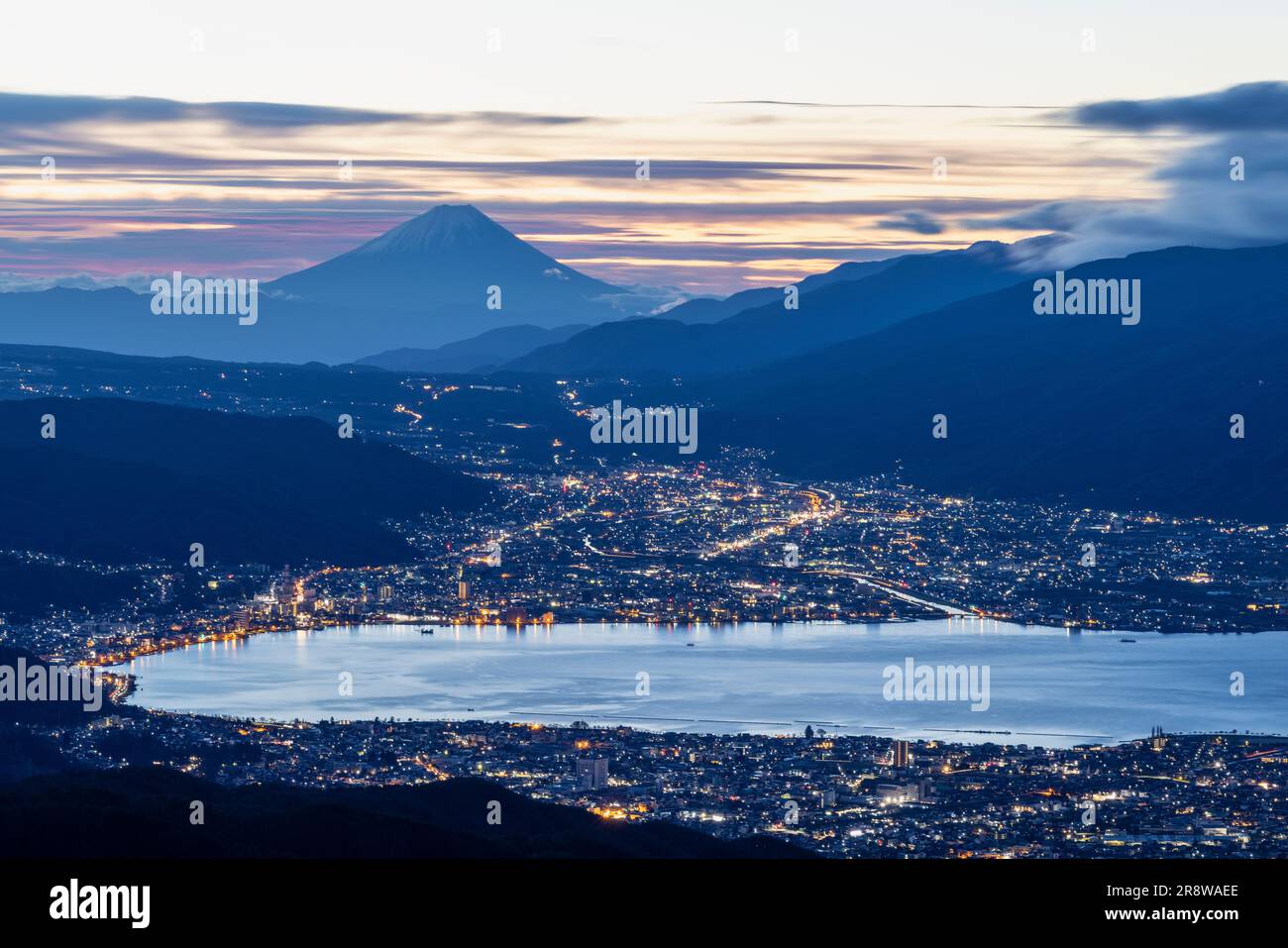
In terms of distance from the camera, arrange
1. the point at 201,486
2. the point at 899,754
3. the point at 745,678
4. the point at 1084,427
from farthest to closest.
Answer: the point at 1084,427, the point at 201,486, the point at 745,678, the point at 899,754

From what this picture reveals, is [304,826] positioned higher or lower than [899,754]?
higher

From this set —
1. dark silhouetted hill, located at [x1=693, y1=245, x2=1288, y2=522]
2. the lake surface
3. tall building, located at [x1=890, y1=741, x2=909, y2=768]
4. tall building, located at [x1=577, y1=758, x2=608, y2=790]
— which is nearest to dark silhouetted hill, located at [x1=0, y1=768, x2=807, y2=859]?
tall building, located at [x1=577, y1=758, x2=608, y2=790]

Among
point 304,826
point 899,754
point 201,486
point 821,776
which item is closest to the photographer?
point 304,826

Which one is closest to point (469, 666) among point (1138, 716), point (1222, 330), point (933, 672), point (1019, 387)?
point (933, 672)

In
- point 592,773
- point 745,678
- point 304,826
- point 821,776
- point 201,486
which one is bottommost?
point 821,776

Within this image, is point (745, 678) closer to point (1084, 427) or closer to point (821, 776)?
point (821, 776)

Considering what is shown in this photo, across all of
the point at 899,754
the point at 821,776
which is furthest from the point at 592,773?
the point at 899,754

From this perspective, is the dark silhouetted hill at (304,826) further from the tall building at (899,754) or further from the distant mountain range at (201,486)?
the distant mountain range at (201,486)
